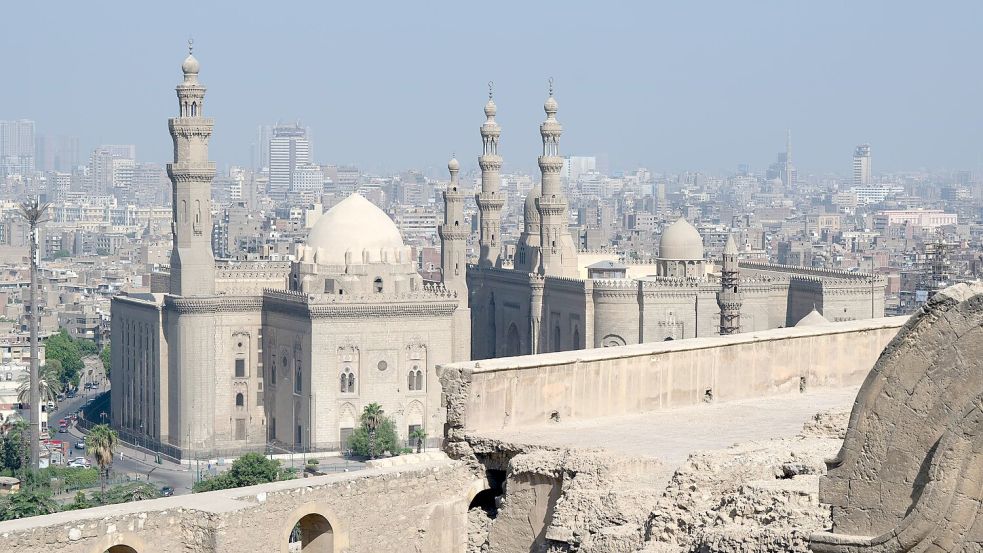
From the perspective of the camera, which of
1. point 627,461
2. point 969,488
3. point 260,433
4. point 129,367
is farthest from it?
point 129,367

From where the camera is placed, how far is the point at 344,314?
42.8 meters

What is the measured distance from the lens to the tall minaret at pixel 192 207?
4500 cm

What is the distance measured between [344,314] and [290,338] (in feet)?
6.17

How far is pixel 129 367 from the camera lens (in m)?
48.8

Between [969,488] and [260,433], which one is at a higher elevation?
[969,488]

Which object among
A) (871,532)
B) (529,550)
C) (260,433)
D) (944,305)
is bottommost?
(260,433)

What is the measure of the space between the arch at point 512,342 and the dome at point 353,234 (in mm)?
5238

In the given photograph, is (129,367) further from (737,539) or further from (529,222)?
(737,539)

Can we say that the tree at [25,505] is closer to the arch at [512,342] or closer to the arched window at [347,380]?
the arched window at [347,380]

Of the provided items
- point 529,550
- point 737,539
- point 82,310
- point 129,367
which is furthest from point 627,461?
point 82,310

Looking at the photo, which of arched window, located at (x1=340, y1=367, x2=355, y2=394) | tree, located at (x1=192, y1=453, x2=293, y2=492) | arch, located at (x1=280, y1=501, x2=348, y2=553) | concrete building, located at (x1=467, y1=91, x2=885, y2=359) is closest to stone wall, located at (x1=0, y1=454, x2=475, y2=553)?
arch, located at (x1=280, y1=501, x2=348, y2=553)

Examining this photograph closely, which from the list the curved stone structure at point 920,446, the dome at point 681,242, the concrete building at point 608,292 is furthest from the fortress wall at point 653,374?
the dome at point 681,242

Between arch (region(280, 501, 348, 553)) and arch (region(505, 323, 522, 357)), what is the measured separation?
3994cm

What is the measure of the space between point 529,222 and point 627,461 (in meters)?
42.5
